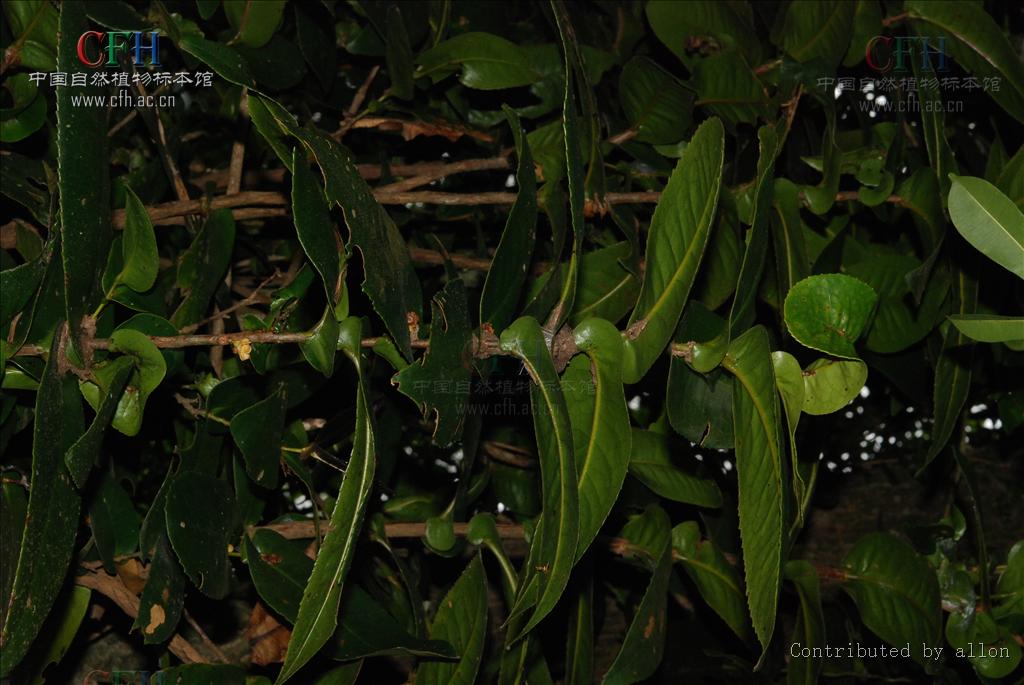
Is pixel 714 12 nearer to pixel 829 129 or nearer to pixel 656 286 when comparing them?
pixel 829 129

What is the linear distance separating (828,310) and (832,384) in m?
0.06

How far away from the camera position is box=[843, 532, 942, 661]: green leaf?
84 centimetres

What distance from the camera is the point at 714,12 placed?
89 cm

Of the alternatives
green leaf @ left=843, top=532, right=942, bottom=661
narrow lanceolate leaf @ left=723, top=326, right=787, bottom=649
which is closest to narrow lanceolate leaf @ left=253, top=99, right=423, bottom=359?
narrow lanceolate leaf @ left=723, top=326, right=787, bottom=649

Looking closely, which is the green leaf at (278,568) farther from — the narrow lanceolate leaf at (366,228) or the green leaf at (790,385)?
the green leaf at (790,385)

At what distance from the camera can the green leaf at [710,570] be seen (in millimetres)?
819

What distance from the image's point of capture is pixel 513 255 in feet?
1.96

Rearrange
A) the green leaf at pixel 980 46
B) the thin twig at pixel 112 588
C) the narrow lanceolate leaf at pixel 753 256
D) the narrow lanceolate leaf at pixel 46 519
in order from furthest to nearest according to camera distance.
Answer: the green leaf at pixel 980 46
the thin twig at pixel 112 588
the narrow lanceolate leaf at pixel 753 256
the narrow lanceolate leaf at pixel 46 519

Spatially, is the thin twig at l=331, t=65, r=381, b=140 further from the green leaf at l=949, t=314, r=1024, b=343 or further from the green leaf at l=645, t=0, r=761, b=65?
the green leaf at l=949, t=314, r=1024, b=343

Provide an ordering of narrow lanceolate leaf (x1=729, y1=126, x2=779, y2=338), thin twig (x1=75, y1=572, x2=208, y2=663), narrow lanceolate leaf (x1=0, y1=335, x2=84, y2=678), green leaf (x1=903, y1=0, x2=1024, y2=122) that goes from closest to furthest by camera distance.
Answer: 1. narrow lanceolate leaf (x1=0, y1=335, x2=84, y2=678)
2. narrow lanceolate leaf (x1=729, y1=126, x2=779, y2=338)
3. thin twig (x1=75, y1=572, x2=208, y2=663)
4. green leaf (x1=903, y1=0, x2=1024, y2=122)

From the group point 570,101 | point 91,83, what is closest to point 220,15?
point 91,83

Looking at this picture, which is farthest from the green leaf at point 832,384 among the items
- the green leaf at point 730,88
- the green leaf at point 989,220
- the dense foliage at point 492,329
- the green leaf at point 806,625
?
the green leaf at point 730,88

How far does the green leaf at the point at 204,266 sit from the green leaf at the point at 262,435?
85 millimetres

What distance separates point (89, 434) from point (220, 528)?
0.53 feet
